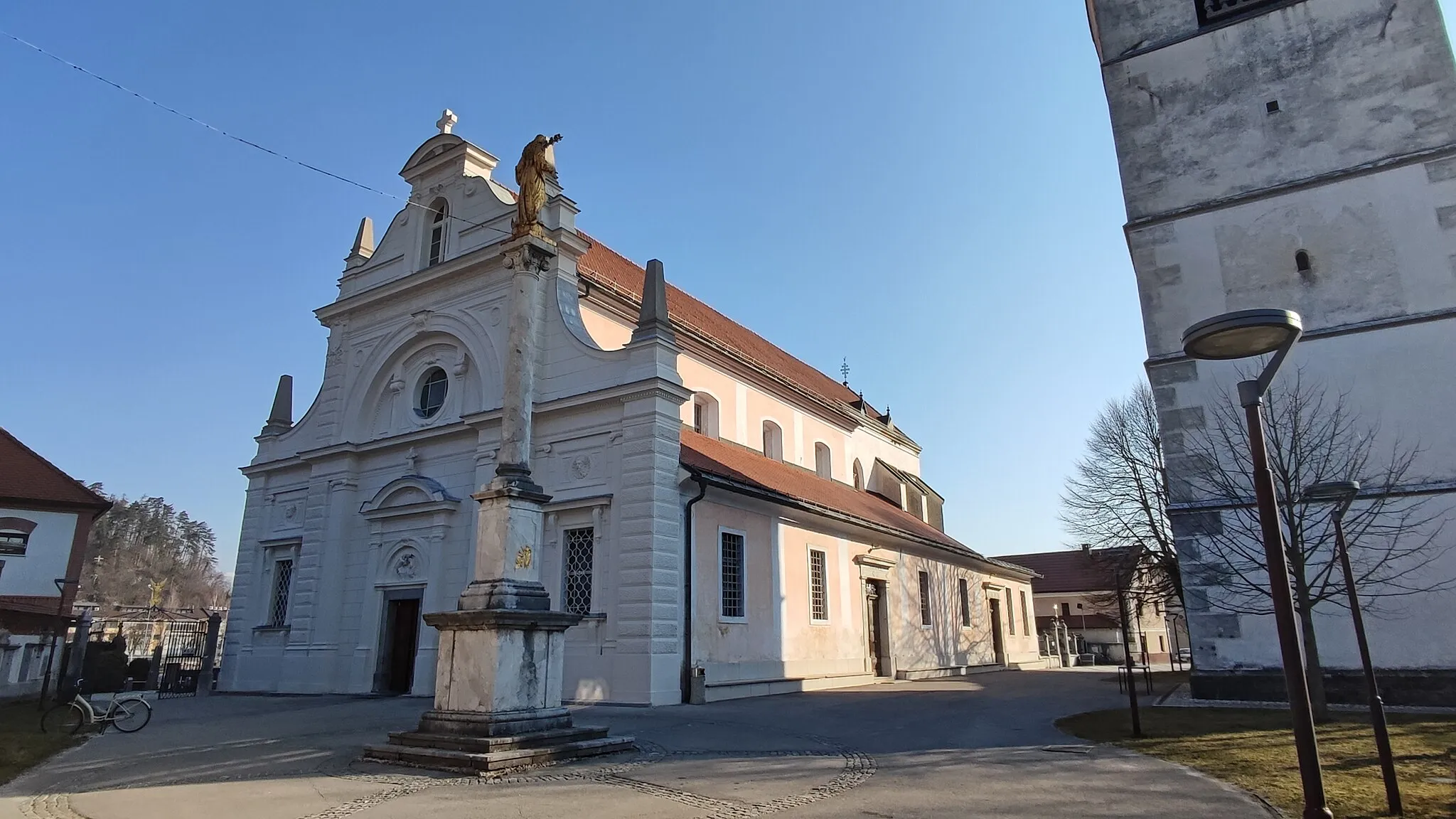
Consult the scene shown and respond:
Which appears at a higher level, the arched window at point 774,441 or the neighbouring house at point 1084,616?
the arched window at point 774,441

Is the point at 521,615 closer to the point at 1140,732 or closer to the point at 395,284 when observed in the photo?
the point at 1140,732

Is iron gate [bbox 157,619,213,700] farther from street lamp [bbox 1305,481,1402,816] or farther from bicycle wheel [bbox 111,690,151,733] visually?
street lamp [bbox 1305,481,1402,816]

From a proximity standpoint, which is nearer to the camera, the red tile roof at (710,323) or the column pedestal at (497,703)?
the column pedestal at (497,703)

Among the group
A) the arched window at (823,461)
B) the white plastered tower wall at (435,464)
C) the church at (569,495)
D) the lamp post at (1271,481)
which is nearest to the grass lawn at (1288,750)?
the lamp post at (1271,481)

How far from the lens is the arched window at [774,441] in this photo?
2522 cm

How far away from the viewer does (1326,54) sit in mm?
16422

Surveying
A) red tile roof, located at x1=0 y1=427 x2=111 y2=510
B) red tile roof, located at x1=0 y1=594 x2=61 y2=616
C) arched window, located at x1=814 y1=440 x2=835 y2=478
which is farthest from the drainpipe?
red tile roof, located at x1=0 y1=427 x2=111 y2=510

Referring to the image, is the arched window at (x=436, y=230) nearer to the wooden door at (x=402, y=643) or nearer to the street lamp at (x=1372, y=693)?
the wooden door at (x=402, y=643)

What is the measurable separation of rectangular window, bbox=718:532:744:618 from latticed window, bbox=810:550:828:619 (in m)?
3.24

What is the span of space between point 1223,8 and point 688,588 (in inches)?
650

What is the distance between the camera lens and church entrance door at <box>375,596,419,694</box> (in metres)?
19.4

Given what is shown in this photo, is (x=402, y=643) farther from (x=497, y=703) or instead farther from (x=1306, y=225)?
(x=1306, y=225)

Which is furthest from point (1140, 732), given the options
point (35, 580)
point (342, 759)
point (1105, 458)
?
point (35, 580)

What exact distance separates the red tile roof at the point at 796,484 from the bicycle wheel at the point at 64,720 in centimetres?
1052
